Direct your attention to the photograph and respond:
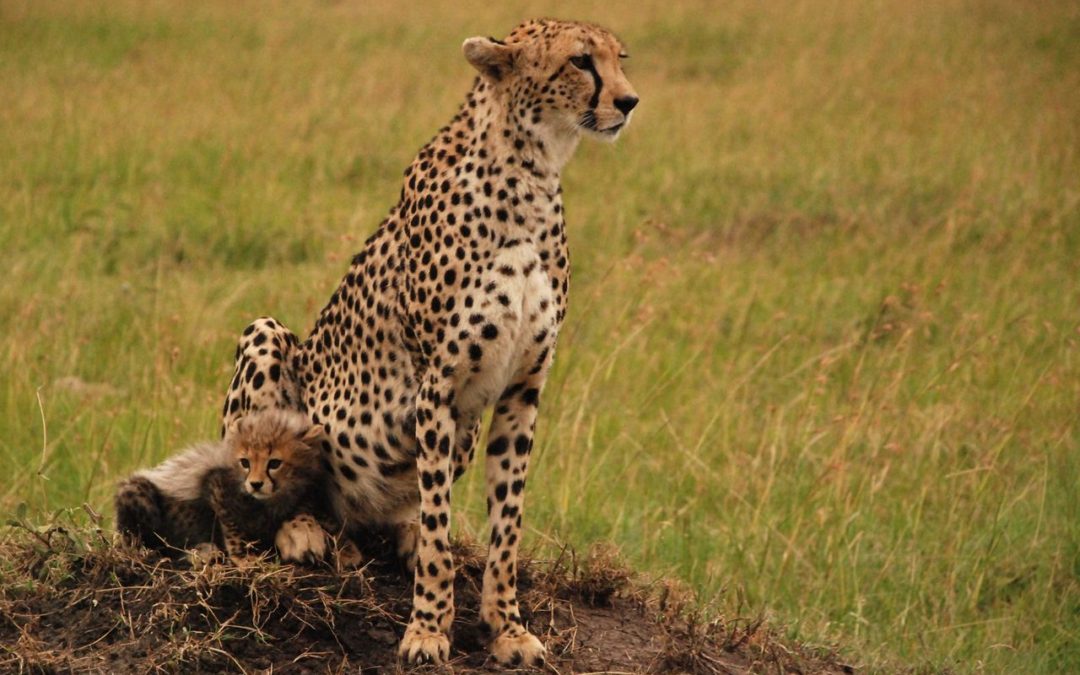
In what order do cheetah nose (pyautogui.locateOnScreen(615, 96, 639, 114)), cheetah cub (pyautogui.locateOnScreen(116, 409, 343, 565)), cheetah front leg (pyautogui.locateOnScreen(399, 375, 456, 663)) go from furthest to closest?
1. cheetah cub (pyautogui.locateOnScreen(116, 409, 343, 565))
2. cheetah front leg (pyautogui.locateOnScreen(399, 375, 456, 663))
3. cheetah nose (pyautogui.locateOnScreen(615, 96, 639, 114))

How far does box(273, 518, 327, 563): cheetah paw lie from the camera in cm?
347

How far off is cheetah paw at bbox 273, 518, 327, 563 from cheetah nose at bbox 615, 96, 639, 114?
123 cm

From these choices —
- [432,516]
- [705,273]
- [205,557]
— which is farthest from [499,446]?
[705,273]

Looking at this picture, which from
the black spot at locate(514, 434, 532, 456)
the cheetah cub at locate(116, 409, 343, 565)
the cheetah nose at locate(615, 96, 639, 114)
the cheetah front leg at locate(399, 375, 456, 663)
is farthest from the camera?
the cheetah cub at locate(116, 409, 343, 565)

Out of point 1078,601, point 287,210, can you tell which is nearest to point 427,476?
point 1078,601

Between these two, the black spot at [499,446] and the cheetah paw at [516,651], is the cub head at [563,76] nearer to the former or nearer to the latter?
the black spot at [499,446]

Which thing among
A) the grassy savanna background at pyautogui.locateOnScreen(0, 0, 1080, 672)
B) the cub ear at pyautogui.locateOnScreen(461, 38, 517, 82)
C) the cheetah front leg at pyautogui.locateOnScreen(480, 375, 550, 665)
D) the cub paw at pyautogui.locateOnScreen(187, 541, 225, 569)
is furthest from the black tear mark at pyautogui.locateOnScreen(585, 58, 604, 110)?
the grassy savanna background at pyautogui.locateOnScreen(0, 0, 1080, 672)

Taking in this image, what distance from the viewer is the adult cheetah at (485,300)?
318 centimetres

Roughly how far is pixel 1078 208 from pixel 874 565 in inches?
185

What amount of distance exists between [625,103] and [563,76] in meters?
0.15

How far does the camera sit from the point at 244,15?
45.6 feet

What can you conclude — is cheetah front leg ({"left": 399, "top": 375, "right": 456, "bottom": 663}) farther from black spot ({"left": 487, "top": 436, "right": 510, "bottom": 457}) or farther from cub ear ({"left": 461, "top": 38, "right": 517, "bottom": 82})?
cub ear ({"left": 461, "top": 38, "right": 517, "bottom": 82})

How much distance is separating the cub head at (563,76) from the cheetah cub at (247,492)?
0.95 m

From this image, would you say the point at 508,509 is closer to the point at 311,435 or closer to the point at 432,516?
the point at 432,516
